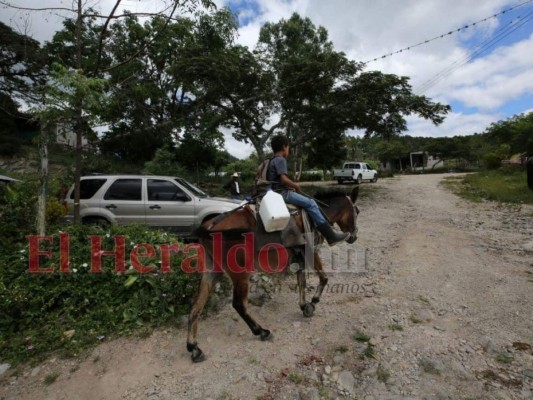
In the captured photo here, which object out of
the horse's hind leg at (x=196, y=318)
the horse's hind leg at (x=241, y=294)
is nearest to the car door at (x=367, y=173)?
the horse's hind leg at (x=241, y=294)

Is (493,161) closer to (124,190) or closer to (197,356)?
(124,190)

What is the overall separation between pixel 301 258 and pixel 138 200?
490 cm

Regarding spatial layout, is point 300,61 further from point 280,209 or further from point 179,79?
point 280,209

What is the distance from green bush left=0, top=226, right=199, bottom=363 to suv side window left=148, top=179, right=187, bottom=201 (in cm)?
282

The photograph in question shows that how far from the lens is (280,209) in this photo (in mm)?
3654

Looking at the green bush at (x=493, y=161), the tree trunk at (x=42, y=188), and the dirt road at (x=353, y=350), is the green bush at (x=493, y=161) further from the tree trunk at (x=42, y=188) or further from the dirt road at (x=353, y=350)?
the tree trunk at (x=42, y=188)

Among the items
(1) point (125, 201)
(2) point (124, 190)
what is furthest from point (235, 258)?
(2) point (124, 190)

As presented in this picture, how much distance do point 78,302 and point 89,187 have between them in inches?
157

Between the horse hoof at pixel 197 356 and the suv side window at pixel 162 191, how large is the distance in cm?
468

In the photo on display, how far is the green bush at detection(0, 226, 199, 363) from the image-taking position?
3832 millimetres

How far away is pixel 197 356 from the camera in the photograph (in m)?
3.44

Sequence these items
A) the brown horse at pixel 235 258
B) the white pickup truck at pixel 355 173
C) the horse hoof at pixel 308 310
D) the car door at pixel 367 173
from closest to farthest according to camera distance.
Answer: the brown horse at pixel 235 258, the horse hoof at pixel 308 310, the white pickup truck at pixel 355 173, the car door at pixel 367 173

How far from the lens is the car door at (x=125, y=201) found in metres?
7.41

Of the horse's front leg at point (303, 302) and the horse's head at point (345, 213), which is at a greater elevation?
the horse's head at point (345, 213)
